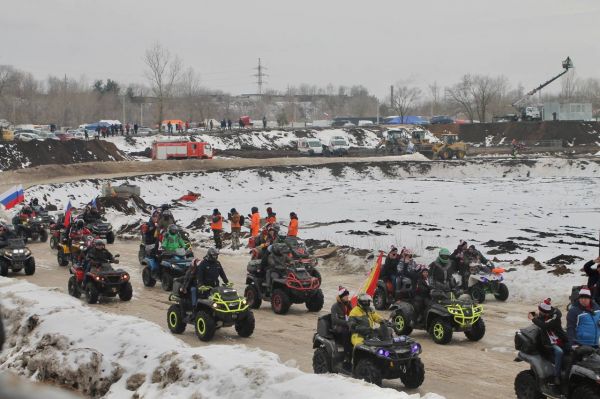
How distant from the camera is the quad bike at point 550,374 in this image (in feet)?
29.6

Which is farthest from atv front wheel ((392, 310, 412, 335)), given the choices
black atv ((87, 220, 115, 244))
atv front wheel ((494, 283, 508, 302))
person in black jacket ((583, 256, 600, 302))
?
black atv ((87, 220, 115, 244))

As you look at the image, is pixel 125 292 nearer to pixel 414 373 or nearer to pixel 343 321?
pixel 343 321

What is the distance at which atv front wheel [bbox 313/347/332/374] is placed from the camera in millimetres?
11156

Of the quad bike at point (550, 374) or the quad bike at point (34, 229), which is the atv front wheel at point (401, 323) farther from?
the quad bike at point (34, 229)

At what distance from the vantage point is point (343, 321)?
37.0ft

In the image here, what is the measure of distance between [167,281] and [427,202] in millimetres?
25132

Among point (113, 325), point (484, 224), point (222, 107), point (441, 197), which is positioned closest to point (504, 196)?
point (441, 197)

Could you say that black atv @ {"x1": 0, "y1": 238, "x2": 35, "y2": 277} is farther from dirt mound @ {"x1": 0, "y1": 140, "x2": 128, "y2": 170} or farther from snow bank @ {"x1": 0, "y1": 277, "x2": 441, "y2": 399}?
dirt mound @ {"x1": 0, "y1": 140, "x2": 128, "y2": 170}

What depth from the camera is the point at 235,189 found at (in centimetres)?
5547

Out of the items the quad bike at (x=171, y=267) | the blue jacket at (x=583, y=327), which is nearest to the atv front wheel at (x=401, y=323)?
the blue jacket at (x=583, y=327)

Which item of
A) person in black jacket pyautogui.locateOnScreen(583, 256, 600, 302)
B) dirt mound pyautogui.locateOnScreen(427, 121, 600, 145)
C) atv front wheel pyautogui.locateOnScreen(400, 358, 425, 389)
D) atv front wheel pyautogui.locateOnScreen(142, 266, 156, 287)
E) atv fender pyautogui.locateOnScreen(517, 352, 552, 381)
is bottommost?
atv front wheel pyautogui.locateOnScreen(142, 266, 156, 287)

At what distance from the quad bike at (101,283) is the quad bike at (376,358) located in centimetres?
876

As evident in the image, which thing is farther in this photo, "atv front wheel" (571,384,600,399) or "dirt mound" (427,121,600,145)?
"dirt mound" (427,121,600,145)

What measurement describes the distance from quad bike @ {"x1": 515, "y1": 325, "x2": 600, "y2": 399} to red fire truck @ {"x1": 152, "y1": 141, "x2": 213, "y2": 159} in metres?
58.2
